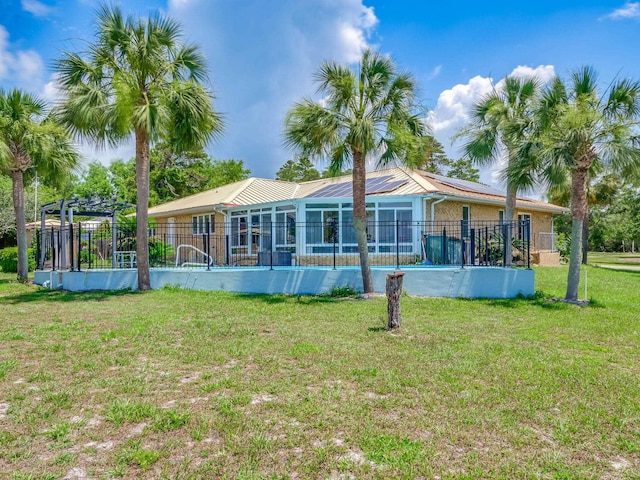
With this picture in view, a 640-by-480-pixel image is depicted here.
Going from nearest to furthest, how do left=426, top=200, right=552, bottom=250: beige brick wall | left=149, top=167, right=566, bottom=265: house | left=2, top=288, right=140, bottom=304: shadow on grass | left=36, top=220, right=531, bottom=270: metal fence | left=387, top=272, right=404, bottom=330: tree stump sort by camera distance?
left=387, top=272, right=404, bottom=330: tree stump, left=2, top=288, right=140, bottom=304: shadow on grass, left=36, top=220, right=531, bottom=270: metal fence, left=149, top=167, right=566, bottom=265: house, left=426, top=200, right=552, bottom=250: beige brick wall

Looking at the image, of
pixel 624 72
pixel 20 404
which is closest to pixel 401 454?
pixel 20 404

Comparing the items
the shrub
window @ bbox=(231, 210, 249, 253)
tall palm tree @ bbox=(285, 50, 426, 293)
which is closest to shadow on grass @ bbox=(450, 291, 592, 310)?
tall palm tree @ bbox=(285, 50, 426, 293)

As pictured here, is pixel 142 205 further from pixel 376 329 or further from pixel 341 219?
pixel 376 329

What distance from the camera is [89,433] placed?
354cm

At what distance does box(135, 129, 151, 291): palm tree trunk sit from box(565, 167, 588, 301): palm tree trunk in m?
11.4

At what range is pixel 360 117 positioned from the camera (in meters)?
11.5

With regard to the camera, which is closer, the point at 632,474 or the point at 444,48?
the point at 632,474

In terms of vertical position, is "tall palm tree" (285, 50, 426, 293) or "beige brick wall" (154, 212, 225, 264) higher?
"tall palm tree" (285, 50, 426, 293)

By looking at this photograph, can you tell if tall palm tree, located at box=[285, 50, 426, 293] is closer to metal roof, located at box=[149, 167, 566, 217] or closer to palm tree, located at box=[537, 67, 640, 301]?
palm tree, located at box=[537, 67, 640, 301]

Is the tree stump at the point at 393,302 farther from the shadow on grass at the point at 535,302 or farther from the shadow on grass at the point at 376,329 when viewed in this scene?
the shadow on grass at the point at 535,302

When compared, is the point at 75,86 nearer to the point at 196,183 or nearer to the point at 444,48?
the point at 444,48

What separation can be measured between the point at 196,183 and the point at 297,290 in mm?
28646

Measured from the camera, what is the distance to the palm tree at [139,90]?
37.9 feet

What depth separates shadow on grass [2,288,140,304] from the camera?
438 inches
